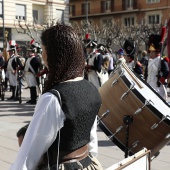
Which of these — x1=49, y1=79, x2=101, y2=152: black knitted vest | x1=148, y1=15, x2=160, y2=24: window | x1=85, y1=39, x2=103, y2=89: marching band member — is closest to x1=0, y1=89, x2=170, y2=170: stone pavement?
x1=85, y1=39, x2=103, y2=89: marching band member

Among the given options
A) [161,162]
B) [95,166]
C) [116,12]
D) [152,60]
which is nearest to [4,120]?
[152,60]

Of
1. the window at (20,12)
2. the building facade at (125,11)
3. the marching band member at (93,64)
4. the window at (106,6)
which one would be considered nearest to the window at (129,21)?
the building facade at (125,11)

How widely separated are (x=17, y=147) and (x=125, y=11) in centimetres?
4568

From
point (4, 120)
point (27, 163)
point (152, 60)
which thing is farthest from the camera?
point (4, 120)

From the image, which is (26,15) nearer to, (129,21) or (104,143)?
(129,21)

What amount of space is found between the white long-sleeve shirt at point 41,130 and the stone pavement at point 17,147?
3.24m

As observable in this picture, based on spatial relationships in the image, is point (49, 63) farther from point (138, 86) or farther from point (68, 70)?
point (138, 86)

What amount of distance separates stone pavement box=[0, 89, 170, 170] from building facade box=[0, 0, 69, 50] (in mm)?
21696

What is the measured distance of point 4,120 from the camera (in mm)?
8977

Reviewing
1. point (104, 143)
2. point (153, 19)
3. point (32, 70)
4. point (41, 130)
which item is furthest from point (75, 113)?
point (153, 19)

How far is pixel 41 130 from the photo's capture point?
6.73ft

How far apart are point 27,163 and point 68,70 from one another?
554 millimetres

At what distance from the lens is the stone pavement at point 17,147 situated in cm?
541

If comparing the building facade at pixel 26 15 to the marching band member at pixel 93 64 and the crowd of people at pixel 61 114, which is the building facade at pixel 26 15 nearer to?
the marching band member at pixel 93 64
